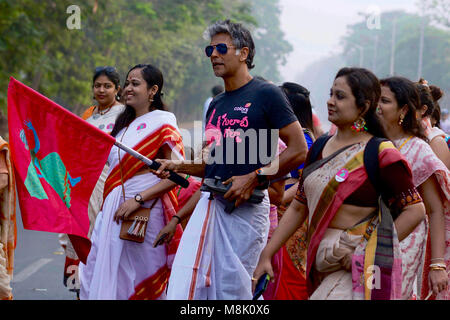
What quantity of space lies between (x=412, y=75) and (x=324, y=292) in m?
81.9

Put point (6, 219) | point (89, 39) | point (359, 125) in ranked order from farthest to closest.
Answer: point (89, 39) < point (6, 219) < point (359, 125)

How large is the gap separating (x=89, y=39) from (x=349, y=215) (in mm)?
23444

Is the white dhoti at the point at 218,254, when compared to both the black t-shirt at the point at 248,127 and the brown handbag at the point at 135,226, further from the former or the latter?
the brown handbag at the point at 135,226

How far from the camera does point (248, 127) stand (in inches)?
167

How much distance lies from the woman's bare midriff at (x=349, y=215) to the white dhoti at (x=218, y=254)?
76cm

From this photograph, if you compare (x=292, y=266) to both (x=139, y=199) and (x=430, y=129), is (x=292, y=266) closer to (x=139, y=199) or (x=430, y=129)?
(x=139, y=199)

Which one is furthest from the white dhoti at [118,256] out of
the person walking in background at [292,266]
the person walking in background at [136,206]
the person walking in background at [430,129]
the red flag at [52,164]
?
the person walking in background at [430,129]

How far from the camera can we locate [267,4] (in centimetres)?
11031

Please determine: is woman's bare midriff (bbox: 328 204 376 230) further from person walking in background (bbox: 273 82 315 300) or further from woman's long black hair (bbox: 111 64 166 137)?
woman's long black hair (bbox: 111 64 166 137)

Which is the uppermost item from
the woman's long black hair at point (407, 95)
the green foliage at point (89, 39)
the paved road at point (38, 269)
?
the green foliage at point (89, 39)

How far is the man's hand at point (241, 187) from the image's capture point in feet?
13.5

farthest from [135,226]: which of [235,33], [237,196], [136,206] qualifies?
[235,33]

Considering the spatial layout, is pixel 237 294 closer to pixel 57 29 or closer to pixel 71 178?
pixel 71 178

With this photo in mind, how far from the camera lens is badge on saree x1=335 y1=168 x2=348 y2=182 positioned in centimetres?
359
